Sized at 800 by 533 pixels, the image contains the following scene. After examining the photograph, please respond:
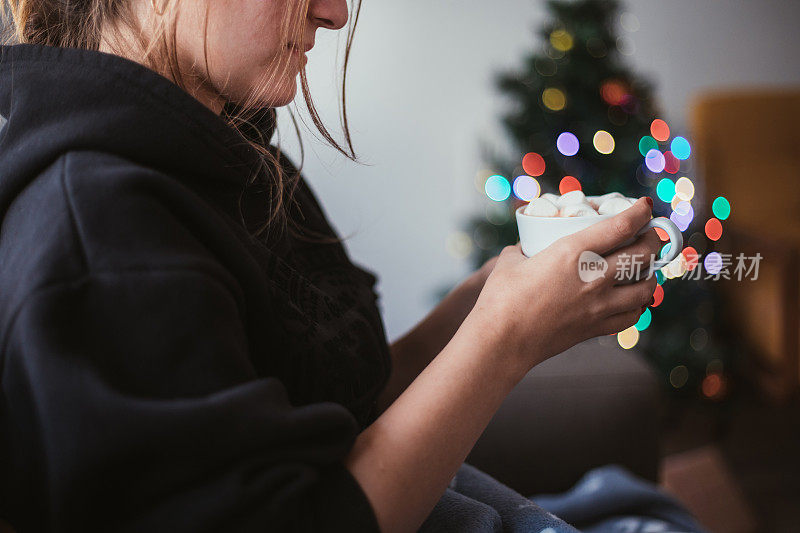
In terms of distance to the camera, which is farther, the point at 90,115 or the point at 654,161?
the point at 654,161

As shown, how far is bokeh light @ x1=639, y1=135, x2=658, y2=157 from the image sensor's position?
6.53 ft

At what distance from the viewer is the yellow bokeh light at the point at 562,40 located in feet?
6.50

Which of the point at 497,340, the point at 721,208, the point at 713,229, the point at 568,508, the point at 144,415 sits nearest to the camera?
the point at 144,415

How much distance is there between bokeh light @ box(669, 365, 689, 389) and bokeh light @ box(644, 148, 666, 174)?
2.13ft

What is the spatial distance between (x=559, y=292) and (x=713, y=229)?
206cm

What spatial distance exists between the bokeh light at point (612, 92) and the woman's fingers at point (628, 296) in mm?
1523

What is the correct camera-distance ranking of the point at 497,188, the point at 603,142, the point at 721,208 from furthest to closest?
the point at 721,208 < the point at 497,188 < the point at 603,142

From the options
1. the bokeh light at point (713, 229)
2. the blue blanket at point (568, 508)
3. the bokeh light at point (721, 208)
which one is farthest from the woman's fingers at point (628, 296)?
the bokeh light at point (721, 208)

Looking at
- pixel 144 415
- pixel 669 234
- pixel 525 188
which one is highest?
pixel 669 234

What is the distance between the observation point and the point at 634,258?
58 cm

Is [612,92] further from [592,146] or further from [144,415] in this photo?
[144,415]

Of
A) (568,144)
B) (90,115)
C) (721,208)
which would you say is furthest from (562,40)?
(90,115)

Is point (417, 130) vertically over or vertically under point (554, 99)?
under

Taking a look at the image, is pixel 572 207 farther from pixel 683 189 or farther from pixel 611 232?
pixel 683 189
